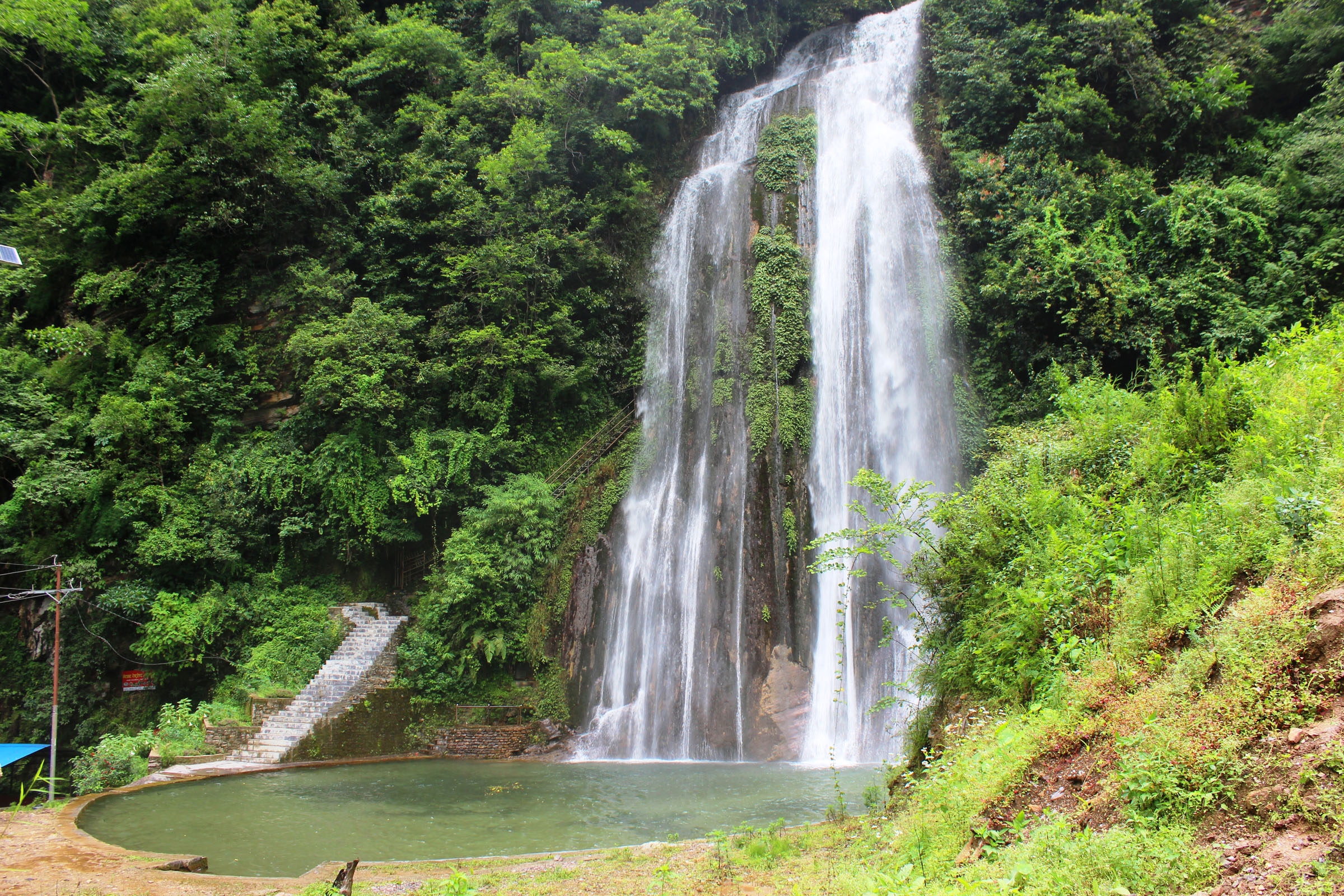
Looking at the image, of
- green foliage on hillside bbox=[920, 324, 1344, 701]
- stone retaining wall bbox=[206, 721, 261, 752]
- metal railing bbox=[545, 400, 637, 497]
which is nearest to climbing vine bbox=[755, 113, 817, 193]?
metal railing bbox=[545, 400, 637, 497]

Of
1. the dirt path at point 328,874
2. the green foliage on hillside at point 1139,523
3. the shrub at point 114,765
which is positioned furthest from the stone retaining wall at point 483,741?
the green foliage on hillside at point 1139,523

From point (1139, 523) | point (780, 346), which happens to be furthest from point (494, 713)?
point (1139, 523)

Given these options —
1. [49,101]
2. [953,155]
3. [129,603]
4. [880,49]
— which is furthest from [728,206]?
[49,101]

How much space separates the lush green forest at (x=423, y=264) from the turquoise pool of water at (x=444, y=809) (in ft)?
11.3

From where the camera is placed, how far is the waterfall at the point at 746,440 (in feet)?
43.0

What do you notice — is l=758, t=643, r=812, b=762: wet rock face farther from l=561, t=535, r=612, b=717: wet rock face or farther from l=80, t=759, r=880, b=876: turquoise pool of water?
l=561, t=535, r=612, b=717: wet rock face

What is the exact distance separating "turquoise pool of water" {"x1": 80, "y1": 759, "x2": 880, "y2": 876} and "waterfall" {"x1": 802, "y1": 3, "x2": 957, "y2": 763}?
1793mm

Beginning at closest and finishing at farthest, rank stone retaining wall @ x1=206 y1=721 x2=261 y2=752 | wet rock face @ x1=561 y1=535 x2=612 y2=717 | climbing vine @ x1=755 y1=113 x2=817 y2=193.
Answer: stone retaining wall @ x1=206 y1=721 x2=261 y2=752 < wet rock face @ x1=561 y1=535 x2=612 y2=717 < climbing vine @ x1=755 y1=113 x2=817 y2=193

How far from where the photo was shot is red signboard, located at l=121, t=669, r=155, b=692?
48.8ft

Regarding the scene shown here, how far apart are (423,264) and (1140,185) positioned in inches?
603

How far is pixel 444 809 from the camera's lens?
8.98 meters

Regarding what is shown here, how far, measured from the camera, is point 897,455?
14.3 m

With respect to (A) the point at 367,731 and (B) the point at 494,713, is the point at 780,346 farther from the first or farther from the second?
(A) the point at 367,731

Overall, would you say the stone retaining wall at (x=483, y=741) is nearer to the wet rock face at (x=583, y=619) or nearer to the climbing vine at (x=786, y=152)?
the wet rock face at (x=583, y=619)
